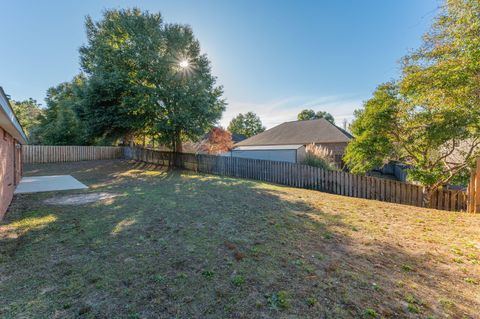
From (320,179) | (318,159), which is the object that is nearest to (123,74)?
(318,159)

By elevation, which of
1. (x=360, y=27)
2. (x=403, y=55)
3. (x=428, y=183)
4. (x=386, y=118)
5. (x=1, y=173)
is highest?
(x=360, y=27)

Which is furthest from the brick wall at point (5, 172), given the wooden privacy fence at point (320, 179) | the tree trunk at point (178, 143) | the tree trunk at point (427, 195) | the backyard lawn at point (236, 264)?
the tree trunk at point (427, 195)

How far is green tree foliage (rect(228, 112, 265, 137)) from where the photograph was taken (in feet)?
164

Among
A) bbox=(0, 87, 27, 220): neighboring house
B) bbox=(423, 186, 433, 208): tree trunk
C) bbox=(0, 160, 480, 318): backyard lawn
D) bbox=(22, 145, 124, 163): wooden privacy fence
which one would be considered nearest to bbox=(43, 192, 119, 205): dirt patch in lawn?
bbox=(0, 160, 480, 318): backyard lawn

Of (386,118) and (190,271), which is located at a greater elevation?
(386,118)

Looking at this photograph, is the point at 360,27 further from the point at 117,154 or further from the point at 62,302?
the point at 117,154

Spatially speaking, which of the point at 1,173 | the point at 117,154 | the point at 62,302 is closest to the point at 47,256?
the point at 62,302

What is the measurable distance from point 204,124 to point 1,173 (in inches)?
432

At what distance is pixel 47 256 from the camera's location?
2996mm

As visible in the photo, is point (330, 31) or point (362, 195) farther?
point (330, 31)

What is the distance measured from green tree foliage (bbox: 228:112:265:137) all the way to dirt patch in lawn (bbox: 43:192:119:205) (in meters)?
43.7

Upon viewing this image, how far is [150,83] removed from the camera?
47.9 feet

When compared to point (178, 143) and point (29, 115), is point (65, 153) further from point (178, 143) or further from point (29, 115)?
point (29, 115)

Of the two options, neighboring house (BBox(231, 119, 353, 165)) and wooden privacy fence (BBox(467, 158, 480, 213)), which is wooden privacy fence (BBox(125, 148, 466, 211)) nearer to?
wooden privacy fence (BBox(467, 158, 480, 213))
